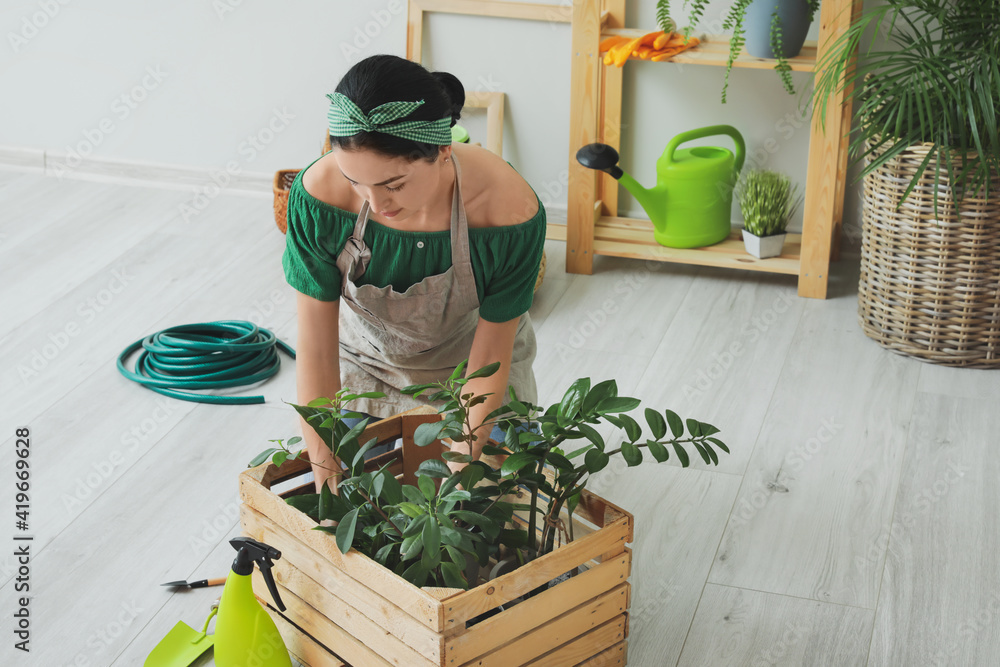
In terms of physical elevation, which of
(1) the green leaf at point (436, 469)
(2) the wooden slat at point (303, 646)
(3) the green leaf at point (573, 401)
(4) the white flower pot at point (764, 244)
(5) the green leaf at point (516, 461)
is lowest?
(2) the wooden slat at point (303, 646)

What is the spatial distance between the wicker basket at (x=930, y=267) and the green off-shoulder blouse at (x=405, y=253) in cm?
113

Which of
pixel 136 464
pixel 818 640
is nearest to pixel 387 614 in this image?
pixel 818 640

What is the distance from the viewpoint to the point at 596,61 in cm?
280

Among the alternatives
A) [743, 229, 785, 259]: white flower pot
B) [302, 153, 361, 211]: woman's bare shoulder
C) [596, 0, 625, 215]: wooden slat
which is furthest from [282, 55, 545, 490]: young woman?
[596, 0, 625, 215]: wooden slat

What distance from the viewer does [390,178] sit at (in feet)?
4.56

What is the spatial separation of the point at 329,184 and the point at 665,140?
1.72 meters

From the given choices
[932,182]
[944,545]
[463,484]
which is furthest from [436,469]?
[932,182]

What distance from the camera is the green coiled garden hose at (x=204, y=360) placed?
2.43 metres

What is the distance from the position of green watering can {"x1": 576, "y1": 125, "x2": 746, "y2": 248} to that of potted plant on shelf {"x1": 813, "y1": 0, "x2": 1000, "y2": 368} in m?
0.38

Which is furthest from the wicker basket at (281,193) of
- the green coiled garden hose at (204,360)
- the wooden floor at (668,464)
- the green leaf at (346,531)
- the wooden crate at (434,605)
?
the green leaf at (346,531)

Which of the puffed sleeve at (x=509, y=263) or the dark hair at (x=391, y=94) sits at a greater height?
the dark hair at (x=391, y=94)

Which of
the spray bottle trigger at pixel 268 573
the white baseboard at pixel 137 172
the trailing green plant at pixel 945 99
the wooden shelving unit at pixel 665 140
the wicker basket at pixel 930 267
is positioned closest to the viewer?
the spray bottle trigger at pixel 268 573

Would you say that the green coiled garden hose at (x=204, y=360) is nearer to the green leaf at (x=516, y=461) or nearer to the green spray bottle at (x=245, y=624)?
the green spray bottle at (x=245, y=624)

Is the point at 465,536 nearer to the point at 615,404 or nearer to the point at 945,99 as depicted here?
the point at 615,404
